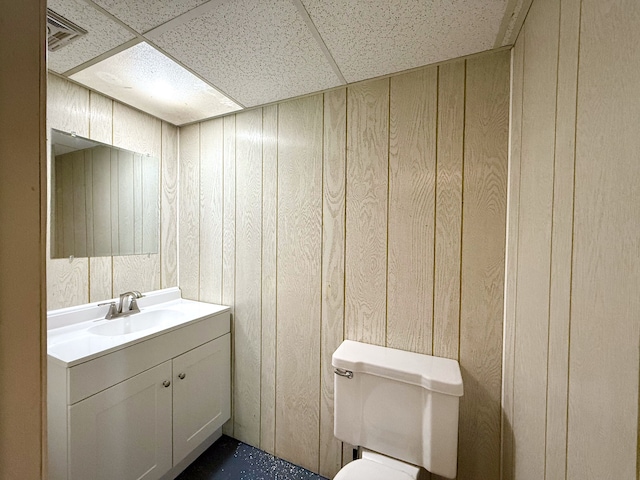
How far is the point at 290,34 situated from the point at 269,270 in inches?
43.7

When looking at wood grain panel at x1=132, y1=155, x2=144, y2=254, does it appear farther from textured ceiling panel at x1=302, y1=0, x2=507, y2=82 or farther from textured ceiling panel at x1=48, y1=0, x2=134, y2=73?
→ textured ceiling panel at x1=302, y1=0, x2=507, y2=82

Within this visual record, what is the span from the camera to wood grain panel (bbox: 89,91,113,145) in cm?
143

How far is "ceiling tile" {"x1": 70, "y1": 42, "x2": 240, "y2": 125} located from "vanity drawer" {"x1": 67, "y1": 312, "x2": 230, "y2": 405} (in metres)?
1.22

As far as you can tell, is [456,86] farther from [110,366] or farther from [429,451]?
[110,366]

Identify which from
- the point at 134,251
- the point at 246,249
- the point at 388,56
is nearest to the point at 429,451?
the point at 246,249

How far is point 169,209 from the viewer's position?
5.98 ft

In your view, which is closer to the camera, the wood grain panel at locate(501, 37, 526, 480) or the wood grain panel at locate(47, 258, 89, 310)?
the wood grain panel at locate(501, 37, 526, 480)

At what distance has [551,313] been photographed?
0.64 metres

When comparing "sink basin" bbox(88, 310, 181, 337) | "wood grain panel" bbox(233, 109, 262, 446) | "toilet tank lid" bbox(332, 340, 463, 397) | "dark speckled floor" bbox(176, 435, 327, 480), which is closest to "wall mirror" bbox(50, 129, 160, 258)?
"sink basin" bbox(88, 310, 181, 337)

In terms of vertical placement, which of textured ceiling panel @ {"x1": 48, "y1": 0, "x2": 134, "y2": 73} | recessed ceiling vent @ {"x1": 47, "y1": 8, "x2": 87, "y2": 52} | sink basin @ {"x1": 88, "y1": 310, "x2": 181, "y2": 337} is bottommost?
sink basin @ {"x1": 88, "y1": 310, "x2": 181, "y2": 337}

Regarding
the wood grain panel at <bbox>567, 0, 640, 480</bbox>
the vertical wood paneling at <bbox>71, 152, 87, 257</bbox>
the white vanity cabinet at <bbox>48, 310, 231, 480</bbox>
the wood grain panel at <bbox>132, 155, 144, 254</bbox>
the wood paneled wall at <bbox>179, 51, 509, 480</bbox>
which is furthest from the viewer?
the wood grain panel at <bbox>132, 155, 144, 254</bbox>

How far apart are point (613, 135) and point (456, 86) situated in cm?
88

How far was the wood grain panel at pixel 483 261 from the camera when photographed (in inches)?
42.7

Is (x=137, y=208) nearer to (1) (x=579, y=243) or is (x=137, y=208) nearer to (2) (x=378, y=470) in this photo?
(2) (x=378, y=470)
